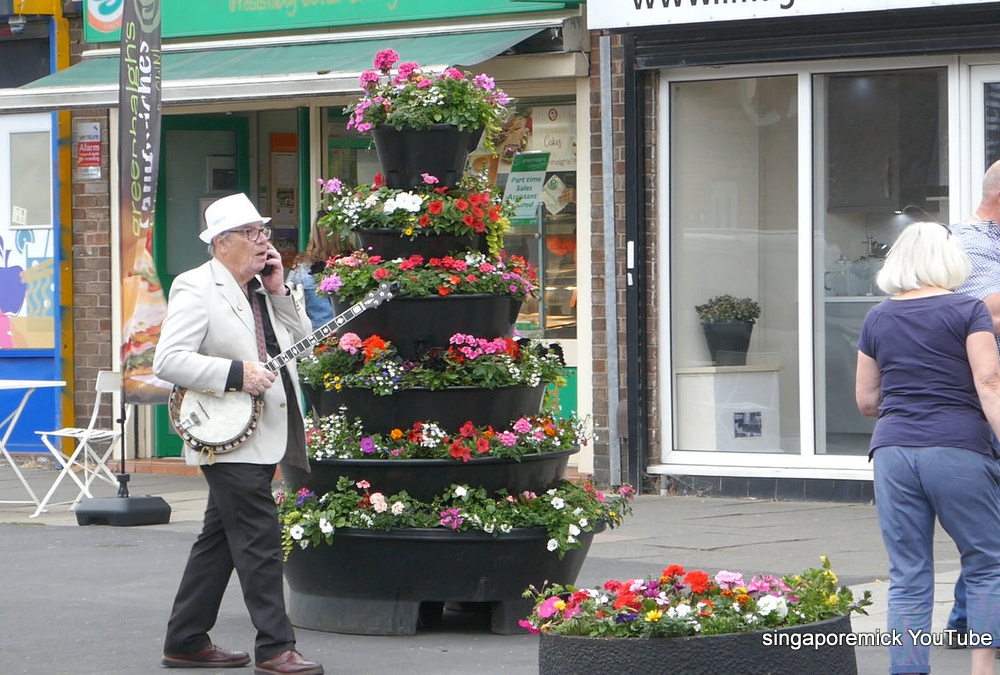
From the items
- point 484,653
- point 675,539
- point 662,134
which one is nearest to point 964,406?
point 484,653

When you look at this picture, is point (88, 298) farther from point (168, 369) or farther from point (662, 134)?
point (168, 369)

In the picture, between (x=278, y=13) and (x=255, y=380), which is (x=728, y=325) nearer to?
(x=278, y=13)

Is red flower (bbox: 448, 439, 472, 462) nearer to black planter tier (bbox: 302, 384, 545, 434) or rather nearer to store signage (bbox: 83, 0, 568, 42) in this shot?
black planter tier (bbox: 302, 384, 545, 434)

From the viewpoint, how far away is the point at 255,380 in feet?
22.0

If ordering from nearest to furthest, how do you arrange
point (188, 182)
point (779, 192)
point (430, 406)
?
point (430, 406)
point (779, 192)
point (188, 182)

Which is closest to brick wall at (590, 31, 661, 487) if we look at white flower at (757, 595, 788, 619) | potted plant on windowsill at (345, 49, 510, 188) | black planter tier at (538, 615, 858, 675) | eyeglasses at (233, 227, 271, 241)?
potted plant on windowsill at (345, 49, 510, 188)

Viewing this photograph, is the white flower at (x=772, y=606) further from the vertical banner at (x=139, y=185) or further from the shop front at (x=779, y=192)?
the vertical banner at (x=139, y=185)

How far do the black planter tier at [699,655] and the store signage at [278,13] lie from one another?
317 inches

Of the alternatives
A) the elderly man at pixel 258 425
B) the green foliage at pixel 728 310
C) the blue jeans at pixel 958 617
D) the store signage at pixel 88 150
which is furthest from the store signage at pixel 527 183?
the blue jeans at pixel 958 617

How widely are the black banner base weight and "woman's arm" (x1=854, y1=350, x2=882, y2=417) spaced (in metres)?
6.53

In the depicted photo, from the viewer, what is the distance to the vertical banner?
11164 millimetres

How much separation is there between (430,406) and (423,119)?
128 centimetres

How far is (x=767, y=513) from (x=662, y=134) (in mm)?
2907

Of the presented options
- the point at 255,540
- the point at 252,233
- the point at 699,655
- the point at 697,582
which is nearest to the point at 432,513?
the point at 255,540
